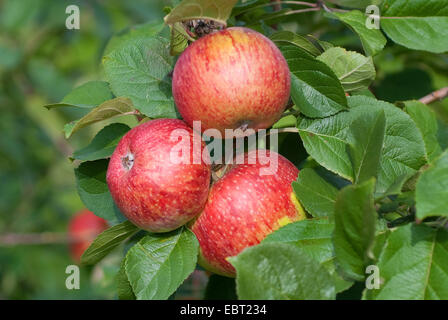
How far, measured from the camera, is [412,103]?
1127 millimetres

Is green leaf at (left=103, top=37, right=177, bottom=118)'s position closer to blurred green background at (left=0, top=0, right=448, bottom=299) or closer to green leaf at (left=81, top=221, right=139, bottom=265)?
green leaf at (left=81, top=221, right=139, bottom=265)

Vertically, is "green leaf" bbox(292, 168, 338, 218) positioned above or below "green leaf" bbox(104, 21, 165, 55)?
below

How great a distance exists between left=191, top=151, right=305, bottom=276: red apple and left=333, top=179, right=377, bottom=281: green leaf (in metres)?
Result: 0.16

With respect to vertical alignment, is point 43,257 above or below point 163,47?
below

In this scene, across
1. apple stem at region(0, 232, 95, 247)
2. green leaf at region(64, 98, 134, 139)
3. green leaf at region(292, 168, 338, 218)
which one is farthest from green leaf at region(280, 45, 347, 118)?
apple stem at region(0, 232, 95, 247)

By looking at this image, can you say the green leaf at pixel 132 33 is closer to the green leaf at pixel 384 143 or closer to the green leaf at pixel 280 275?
the green leaf at pixel 384 143

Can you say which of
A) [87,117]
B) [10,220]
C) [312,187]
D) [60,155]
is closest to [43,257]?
[10,220]

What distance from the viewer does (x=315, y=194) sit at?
38.3 inches

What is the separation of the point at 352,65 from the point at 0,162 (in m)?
2.56

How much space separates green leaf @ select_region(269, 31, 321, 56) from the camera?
3.51ft

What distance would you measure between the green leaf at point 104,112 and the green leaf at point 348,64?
1.28 feet

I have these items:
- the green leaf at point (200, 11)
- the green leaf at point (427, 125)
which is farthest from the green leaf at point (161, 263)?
the green leaf at point (427, 125)

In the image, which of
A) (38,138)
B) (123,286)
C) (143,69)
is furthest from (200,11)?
(38,138)

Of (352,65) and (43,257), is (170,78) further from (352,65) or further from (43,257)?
(43,257)
